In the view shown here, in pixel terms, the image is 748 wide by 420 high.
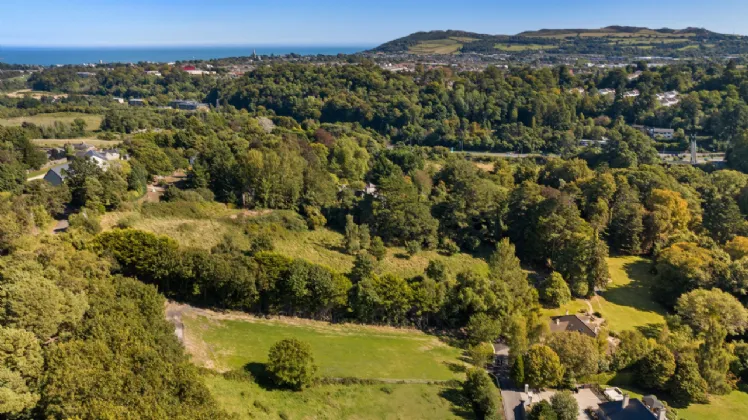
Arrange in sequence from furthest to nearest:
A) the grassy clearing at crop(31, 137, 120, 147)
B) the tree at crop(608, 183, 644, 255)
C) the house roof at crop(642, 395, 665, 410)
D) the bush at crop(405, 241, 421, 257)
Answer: the grassy clearing at crop(31, 137, 120, 147), the tree at crop(608, 183, 644, 255), the bush at crop(405, 241, 421, 257), the house roof at crop(642, 395, 665, 410)

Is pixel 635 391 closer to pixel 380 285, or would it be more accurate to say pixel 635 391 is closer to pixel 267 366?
pixel 380 285

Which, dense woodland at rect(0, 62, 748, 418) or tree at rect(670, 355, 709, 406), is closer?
dense woodland at rect(0, 62, 748, 418)

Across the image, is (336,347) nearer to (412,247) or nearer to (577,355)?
(577,355)

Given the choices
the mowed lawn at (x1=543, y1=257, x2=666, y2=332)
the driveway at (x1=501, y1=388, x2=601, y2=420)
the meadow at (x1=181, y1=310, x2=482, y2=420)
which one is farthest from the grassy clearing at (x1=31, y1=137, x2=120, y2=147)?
the mowed lawn at (x1=543, y1=257, x2=666, y2=332)

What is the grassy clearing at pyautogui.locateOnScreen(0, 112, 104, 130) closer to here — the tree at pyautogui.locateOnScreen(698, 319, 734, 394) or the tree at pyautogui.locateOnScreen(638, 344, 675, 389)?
the tree at pyautogui.locateOnScreen(638, 344, 675, 389)

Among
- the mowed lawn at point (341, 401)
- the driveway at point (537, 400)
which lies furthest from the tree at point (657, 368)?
the mowed lawn at point (341, 401)

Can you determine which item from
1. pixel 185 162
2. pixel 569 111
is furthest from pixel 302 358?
pixel 569 111
